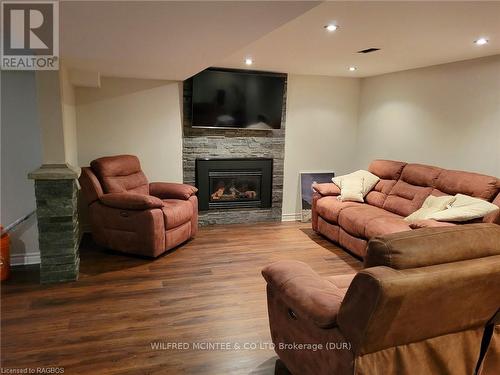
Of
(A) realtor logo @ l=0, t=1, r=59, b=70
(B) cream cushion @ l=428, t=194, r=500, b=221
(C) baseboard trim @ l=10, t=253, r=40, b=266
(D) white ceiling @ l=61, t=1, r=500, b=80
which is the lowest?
(C) baseboard trim @ l=10, t=253, r=40, b=266

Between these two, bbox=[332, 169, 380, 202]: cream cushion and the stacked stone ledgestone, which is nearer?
the stacked stone ledgestone

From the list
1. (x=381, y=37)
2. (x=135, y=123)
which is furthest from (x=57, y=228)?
(x=381, y=37)

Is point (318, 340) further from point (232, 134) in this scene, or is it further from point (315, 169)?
point (315, 169)

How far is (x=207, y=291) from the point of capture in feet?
10.6

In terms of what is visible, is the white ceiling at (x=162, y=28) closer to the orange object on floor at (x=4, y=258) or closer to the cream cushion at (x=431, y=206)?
the orange object on floor at (x=4, y=258)

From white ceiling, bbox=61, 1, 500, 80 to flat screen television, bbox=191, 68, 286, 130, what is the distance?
27.6 inches

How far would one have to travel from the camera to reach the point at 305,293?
6.03 feet

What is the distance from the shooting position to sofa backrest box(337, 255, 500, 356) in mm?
1421

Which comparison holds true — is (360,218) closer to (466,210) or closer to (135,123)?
(466,210)

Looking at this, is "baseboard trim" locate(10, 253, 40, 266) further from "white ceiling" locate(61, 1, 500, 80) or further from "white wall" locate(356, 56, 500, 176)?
"white wall" locate(356, 56, 500, 176)

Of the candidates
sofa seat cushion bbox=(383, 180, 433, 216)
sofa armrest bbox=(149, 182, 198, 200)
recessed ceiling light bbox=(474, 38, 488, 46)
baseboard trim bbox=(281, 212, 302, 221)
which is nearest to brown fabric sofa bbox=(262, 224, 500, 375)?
recessed ceiling light bbox=(474, 38, 488, 46)

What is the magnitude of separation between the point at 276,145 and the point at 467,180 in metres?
2.61

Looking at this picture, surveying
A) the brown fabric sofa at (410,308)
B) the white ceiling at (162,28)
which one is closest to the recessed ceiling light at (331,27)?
the white ceiling at (162,28)

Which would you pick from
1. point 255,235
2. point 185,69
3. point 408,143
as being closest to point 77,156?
point 185,69
